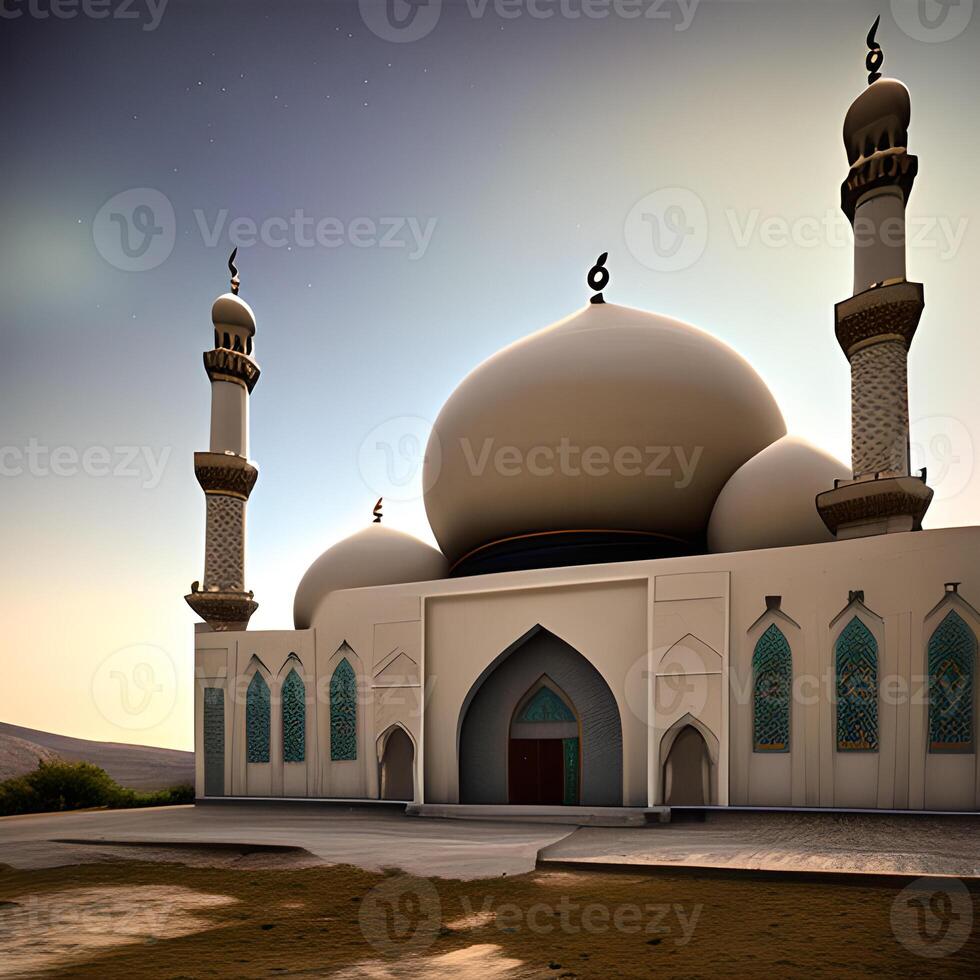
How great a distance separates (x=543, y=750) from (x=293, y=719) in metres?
3.79

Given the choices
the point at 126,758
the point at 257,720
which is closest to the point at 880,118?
the point at 257,720

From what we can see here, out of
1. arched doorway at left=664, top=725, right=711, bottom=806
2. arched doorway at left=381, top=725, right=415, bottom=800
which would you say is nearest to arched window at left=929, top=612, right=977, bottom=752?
arched doorway at left=664, top=725, right=711, bottom=806

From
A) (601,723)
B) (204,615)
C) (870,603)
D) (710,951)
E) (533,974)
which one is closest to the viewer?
(533,974)

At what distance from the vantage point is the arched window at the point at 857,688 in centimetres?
921

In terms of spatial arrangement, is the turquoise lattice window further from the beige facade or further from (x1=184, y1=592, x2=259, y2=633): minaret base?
(x1=184, y1=592, x2=259, y2=633): minaret base

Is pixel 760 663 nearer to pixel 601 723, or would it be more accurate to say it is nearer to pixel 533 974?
pixel 601 723

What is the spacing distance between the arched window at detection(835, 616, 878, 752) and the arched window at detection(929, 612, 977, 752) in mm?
529

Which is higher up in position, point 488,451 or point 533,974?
point 488,451

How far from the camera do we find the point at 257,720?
13.4m

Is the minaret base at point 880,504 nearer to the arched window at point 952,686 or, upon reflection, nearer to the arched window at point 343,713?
the arched window at point 952,686

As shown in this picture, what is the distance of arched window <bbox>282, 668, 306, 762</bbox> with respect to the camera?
42.5 ft

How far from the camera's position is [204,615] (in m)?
14.8

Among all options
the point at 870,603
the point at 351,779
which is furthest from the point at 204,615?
the point at 870,603

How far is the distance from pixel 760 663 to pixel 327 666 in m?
6.03
